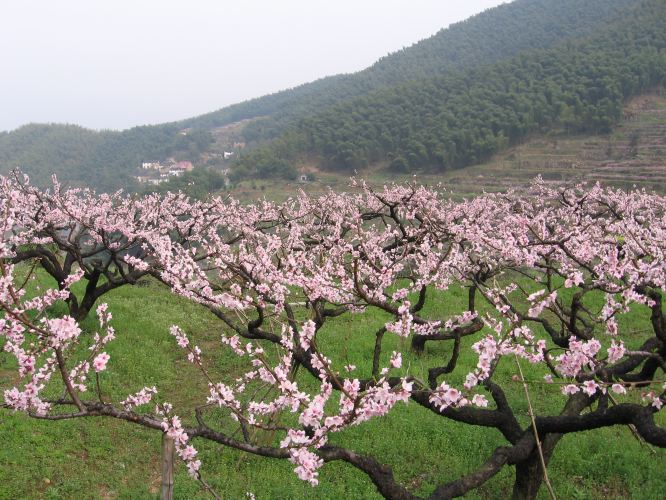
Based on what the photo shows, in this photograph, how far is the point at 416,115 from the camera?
65562mm

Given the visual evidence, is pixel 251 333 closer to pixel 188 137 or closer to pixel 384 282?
pixel 384 282

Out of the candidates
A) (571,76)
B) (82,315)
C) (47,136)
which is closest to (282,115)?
(47,136)

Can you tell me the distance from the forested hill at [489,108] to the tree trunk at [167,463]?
55.5 m

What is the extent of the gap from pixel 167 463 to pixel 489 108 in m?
62.9

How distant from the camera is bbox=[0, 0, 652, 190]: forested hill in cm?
5931

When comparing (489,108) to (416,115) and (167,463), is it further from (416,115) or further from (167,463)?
(167,463)

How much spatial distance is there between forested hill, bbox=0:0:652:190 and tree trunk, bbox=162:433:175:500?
55434mm

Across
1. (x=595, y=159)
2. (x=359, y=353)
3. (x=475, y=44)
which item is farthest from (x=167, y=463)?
(x=475, y=44)

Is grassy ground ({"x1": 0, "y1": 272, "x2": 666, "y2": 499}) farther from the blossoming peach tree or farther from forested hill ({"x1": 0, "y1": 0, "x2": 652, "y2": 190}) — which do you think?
forested hill ({"x1": 0, "y1": 0, "x2": 652, "y2": 190})

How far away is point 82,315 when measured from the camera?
38.1ft

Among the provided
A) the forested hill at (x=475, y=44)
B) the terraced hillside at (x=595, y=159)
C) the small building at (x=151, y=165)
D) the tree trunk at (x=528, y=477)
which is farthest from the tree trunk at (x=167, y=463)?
the small building at (x=151, y=165)

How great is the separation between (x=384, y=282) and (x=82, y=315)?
8284 mm

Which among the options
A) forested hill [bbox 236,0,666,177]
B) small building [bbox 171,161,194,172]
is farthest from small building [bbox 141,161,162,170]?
forested hill [bbox 236,0,666,177]

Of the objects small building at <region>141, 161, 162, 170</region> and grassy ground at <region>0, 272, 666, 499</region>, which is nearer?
grassy ground at <region>0, 272, 666, 499</region>
